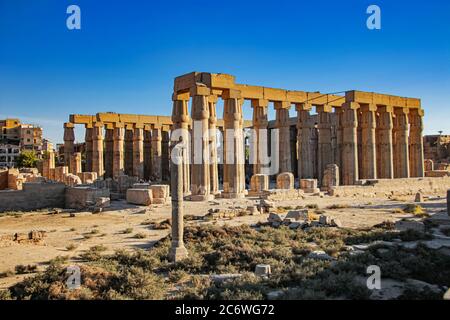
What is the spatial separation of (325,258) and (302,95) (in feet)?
65.6

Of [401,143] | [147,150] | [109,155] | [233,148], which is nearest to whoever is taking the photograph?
[233,148]

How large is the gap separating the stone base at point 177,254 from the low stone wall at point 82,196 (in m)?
11.9

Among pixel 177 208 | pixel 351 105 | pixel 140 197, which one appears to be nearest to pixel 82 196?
pixel 140 197

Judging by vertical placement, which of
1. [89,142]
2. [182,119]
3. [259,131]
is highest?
[89,142]

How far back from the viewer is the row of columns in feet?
111

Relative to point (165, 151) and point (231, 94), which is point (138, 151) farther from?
point (231, 94)

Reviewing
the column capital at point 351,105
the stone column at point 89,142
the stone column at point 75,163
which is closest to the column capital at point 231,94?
the column capital at point 351,105

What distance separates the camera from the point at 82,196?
20062mm

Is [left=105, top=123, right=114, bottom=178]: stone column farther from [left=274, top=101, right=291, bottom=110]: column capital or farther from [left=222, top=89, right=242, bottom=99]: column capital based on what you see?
[left=222, top=89, right=242, bottom=99]: column capital

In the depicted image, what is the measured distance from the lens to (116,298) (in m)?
6.29

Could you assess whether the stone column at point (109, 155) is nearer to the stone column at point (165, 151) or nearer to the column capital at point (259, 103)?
the stone column at point (165, 151)

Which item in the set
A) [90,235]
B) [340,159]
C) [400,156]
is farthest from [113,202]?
[400,156]

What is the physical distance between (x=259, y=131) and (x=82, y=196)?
39.5ft

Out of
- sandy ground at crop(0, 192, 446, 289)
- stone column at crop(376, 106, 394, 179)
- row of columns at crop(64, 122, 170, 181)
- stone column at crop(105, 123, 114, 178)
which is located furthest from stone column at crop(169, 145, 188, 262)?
stone column at crop(105, 123, 114, 178)
